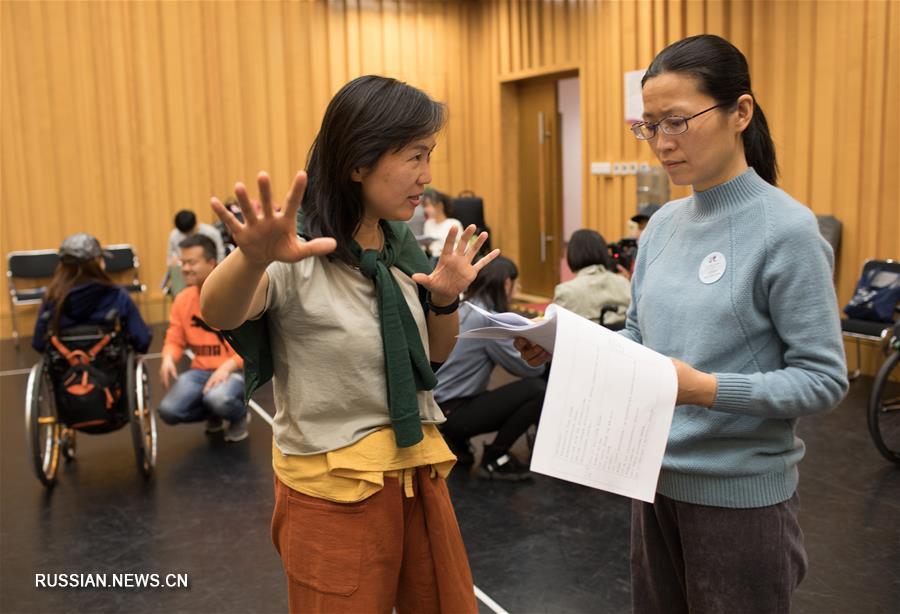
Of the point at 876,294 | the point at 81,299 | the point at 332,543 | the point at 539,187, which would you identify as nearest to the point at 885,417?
the point at 876,294

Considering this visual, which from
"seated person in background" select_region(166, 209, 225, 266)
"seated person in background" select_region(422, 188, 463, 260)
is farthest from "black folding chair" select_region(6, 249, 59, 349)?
"seated person in background" select_region(422, 188, 463, 260)

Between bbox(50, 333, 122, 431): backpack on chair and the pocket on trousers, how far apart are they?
119 inches

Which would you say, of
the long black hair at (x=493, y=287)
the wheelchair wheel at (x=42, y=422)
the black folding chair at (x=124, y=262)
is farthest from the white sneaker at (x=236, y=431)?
the black folding chair at (x=124, y=262)

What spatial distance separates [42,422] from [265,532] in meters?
1.35

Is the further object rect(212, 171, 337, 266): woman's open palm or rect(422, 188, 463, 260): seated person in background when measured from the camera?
rect(422, 188, 463, 260): seated person in background

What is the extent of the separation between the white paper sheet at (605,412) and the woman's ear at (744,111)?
0.46m

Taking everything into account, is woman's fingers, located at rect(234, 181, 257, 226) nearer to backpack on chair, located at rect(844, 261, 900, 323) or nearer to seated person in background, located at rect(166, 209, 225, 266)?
backpack on chair, located at rect(844, 261, 900, 323)

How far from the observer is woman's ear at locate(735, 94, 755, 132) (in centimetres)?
154

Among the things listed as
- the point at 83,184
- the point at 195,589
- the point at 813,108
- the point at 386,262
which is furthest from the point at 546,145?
the point at 386,262

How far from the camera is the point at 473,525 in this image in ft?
12.5

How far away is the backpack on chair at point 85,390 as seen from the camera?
4258mm

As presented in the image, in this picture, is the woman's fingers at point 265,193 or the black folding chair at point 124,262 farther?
the black folding chair at point 124,262

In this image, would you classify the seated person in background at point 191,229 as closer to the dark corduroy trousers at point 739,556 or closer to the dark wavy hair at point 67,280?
the dark wavy hair at point 67,280

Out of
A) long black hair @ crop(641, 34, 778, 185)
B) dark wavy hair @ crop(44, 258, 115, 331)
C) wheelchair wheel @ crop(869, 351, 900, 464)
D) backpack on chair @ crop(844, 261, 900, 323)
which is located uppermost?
long black hair @ crop(641, 34, 778, 185)
